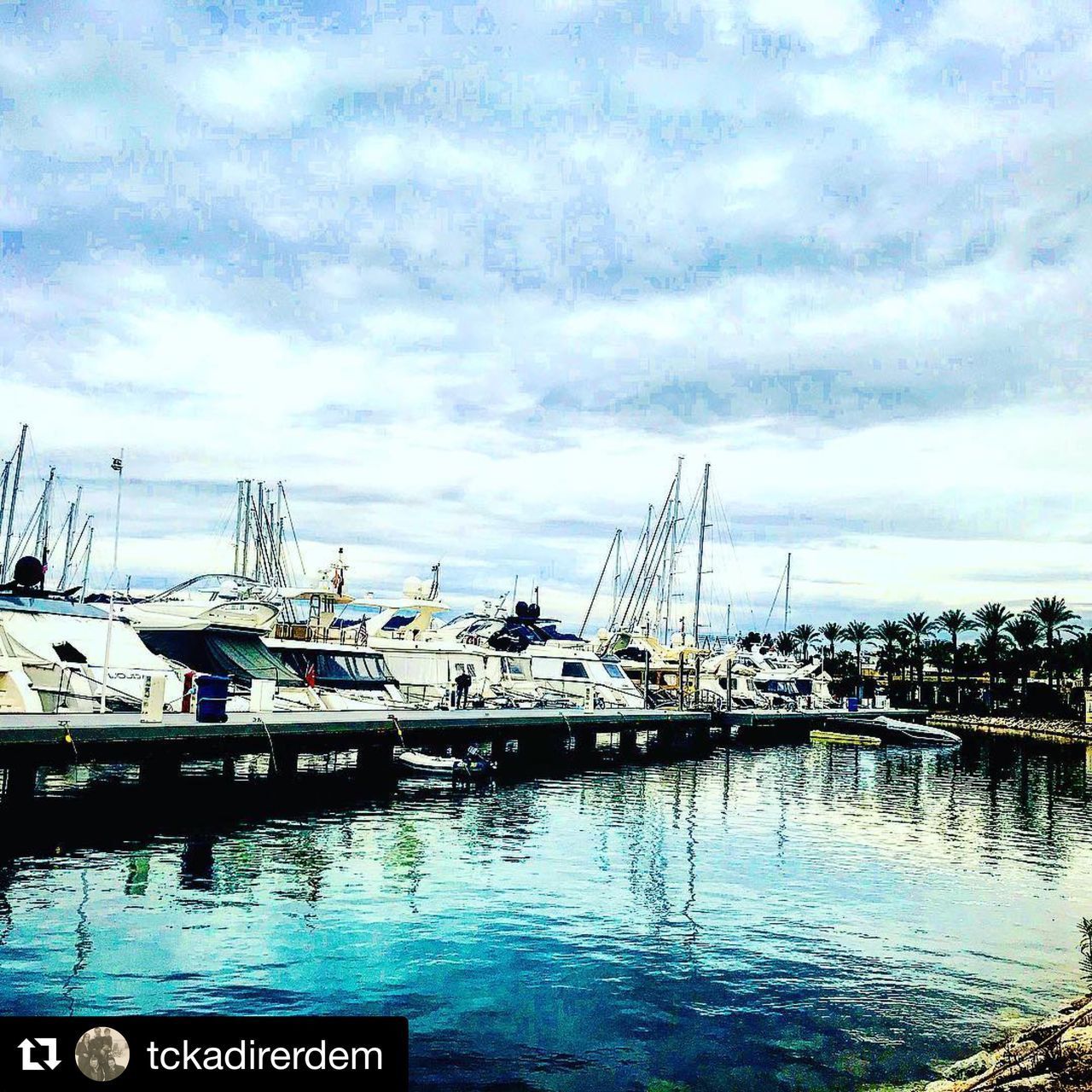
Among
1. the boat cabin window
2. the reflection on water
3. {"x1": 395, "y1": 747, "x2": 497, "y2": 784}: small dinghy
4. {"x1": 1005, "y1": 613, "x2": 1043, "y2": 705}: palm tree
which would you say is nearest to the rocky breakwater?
the reflection on water

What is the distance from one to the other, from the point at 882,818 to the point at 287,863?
20.1m

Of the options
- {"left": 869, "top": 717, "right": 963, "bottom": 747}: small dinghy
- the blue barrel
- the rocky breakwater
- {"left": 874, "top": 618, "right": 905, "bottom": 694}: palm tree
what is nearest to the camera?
the rocky breakwater

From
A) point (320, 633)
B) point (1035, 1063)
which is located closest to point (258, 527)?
point (320, 633)

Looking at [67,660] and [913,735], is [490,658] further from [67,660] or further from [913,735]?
[913,735]

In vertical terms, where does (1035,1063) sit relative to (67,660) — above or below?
below

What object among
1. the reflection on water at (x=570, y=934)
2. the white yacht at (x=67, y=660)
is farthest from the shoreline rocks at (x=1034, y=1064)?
the white yacht at (x=67, y=660)

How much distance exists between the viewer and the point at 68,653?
3175cm

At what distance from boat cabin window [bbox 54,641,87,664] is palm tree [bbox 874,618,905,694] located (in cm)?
10664

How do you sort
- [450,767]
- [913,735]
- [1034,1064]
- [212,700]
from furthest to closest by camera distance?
[913,735] → [450,767] → [212,700] → [1034,1064]

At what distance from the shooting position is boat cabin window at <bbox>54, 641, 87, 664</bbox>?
1241 inches

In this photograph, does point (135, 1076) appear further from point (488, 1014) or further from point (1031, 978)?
point (1031, 978)

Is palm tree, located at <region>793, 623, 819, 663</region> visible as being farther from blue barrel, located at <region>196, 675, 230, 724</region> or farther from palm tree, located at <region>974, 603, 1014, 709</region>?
blue barrel, located at <region>196, 675, 230, 724</region>

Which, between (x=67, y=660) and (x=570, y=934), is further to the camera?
(x=67, y=660)

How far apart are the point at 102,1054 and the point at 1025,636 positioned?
111 m
